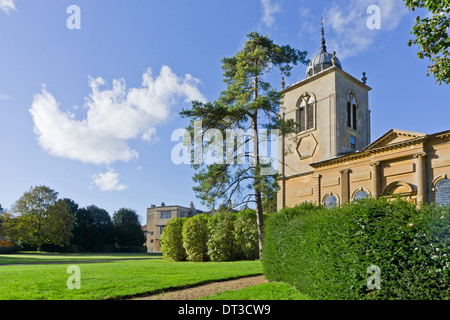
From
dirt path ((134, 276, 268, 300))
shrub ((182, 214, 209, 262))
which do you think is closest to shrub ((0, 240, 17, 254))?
shrub ((182, 214, 209, 262))

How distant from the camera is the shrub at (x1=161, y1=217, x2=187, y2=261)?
3119 centimetres

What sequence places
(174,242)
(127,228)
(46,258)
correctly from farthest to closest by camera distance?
(127,228)
(46,258)
(174,242)

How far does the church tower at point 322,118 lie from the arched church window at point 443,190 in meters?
11.6

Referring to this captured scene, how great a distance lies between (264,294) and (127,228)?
66622mm

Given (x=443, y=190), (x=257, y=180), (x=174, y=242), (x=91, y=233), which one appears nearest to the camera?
(x=257, y=180)

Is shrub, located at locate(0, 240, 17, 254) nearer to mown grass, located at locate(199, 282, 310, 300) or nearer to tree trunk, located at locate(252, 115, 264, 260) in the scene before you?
tree trunk, located at locate(252, 115, 264, 260)

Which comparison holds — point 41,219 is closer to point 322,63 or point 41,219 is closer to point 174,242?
point 174,242

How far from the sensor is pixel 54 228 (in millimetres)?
55250

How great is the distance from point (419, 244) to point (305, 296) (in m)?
4.13

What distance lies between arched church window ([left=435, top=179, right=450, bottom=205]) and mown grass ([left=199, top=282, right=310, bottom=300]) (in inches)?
801

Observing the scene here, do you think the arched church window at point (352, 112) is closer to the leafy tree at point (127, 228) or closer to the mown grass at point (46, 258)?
the mown grass at point (46, 258)

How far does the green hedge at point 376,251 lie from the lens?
626 cm

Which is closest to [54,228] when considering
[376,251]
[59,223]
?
[59,223]
